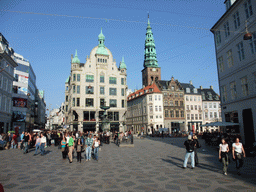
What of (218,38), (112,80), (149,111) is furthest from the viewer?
(149,111)

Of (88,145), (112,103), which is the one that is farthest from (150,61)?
(88,145)

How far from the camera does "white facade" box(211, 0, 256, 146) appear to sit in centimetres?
1956

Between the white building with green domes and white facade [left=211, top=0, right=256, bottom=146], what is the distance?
32560mm

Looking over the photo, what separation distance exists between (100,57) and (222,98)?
37.3 meters

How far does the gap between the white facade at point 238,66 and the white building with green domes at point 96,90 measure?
107 ft

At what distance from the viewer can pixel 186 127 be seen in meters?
68.8

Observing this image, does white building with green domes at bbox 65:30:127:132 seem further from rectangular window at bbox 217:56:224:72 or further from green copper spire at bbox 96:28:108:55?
rectangular window at bbox 217:56:224:72

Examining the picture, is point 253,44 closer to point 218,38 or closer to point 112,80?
point 218,38

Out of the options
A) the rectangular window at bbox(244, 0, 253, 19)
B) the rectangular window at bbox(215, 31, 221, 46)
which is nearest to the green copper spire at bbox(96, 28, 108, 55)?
the rectangular window at bbox(215, 31, 221, 46)

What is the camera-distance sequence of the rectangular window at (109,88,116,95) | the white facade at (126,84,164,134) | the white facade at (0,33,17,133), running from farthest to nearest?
the white facade at (126,84,164,134)
the rectangular window at (109,88,116,95)
the white facade at (0,33,17,133)

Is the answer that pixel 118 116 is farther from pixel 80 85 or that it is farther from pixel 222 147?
pixel 222 147

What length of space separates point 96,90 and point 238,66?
Result: 1490 inches

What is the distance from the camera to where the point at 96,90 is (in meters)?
53.4

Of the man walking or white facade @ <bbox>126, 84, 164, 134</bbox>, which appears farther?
white facade @ <bbox>126, 84, 164, 134</bbox>
